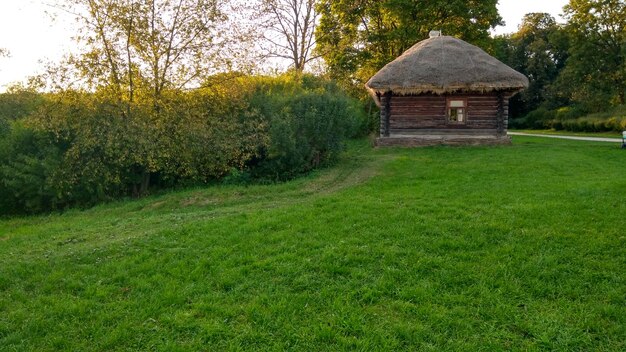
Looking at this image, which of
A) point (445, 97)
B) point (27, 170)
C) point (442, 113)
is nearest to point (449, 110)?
point (442, 113)

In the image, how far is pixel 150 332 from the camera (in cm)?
414

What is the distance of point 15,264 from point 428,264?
5706 millimetres

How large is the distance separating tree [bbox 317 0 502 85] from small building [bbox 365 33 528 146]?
873cm

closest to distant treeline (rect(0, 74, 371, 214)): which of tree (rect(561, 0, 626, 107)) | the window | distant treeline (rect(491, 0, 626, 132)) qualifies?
the window

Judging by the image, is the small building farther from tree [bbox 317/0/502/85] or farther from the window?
tree [bbox 317/0/502/85]

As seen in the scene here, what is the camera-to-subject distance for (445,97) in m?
18.1

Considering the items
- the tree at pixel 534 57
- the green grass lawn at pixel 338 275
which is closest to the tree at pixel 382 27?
the tree at pixel 534 57

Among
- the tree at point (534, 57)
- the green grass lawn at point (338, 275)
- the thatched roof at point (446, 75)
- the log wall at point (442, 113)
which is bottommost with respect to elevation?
the green grass lawn at point (338, 275)

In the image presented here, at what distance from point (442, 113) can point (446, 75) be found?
1.69 meters

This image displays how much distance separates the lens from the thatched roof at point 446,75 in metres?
17.0

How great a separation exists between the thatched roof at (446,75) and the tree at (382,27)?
347 inches

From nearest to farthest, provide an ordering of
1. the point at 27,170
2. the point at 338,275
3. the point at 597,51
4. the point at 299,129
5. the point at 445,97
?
1. the point at 338,275
2. the point at 27,170
3. the point at 299,129
4. the point at 445,97
5. the point at 597,51

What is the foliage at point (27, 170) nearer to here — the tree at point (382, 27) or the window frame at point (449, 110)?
the window frame at point (449, 110)

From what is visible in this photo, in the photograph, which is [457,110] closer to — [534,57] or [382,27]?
[382,27]
